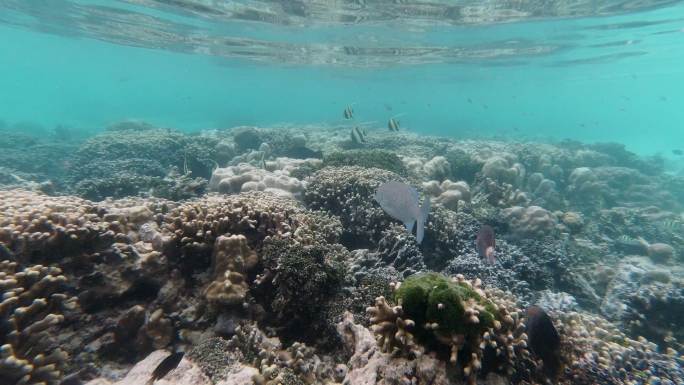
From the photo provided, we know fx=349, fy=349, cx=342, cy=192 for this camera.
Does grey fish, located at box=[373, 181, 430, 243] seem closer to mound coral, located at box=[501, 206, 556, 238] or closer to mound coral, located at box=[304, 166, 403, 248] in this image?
mound coral, located at box=[304, 166, 403, 248]

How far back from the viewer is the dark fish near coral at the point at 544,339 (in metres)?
3.15

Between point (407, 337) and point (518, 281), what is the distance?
4411 mm

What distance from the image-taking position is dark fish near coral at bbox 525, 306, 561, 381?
3.15 m

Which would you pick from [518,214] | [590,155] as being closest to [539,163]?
[590,155]

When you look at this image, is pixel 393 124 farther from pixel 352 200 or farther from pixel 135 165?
pixel 135 165

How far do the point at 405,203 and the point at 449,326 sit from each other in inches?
64.9

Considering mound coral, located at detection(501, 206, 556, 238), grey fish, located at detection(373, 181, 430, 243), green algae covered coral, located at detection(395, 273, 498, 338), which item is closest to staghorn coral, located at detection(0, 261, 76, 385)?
green algae covered coral, located at detection(395, 273, 498, 338)

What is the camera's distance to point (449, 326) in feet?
8.87

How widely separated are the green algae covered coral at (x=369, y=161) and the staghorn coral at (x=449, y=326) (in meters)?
7.85

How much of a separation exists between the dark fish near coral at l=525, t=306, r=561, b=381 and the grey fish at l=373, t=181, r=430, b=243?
1301 millimetres

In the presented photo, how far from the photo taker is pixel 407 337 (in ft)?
9.34

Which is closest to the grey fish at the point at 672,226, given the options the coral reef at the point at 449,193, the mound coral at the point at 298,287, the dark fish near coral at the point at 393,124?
the coral reef at the point at 449,193

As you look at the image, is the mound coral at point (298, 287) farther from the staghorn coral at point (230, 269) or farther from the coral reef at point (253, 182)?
the coral reef at point (253, 182)

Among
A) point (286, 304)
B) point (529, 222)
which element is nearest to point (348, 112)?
point (529, 222)
